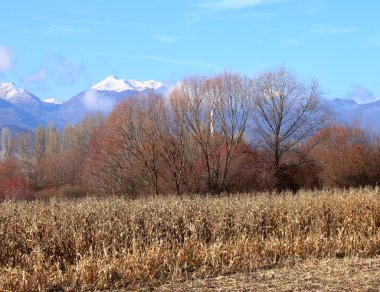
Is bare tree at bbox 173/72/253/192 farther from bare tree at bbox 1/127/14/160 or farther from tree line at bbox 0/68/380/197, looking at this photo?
bare tree at bbox 1/127/14/160

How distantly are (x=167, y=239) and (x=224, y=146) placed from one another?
28.4m

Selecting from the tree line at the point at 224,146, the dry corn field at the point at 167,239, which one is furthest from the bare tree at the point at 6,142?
the dry corn field at the point at 167,239

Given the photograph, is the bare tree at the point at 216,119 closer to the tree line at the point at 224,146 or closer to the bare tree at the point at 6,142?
the tree line at the point at 224,146

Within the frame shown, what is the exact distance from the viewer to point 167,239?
39.3ft

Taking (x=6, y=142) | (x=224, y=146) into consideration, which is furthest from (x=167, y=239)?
(x=6, y=142)

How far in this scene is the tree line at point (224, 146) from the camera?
3944 cm

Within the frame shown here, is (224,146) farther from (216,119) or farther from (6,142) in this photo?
(6,142)

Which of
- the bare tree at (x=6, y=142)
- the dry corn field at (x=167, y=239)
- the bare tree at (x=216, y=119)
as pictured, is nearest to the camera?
the dry corn field at (x=167, y=239)

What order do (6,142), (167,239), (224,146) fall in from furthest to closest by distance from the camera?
(6,142) → (224,146) → (167,239)

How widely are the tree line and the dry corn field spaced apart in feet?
74.7

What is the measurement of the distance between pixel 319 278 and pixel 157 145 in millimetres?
32821

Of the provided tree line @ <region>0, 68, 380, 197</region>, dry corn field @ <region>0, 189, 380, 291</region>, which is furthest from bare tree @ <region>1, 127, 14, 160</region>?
dry corn field @ <region>0, 189, 380, 291</region>

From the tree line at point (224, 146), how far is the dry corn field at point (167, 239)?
74.7 ft

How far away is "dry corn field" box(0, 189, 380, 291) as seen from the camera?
310 inches
